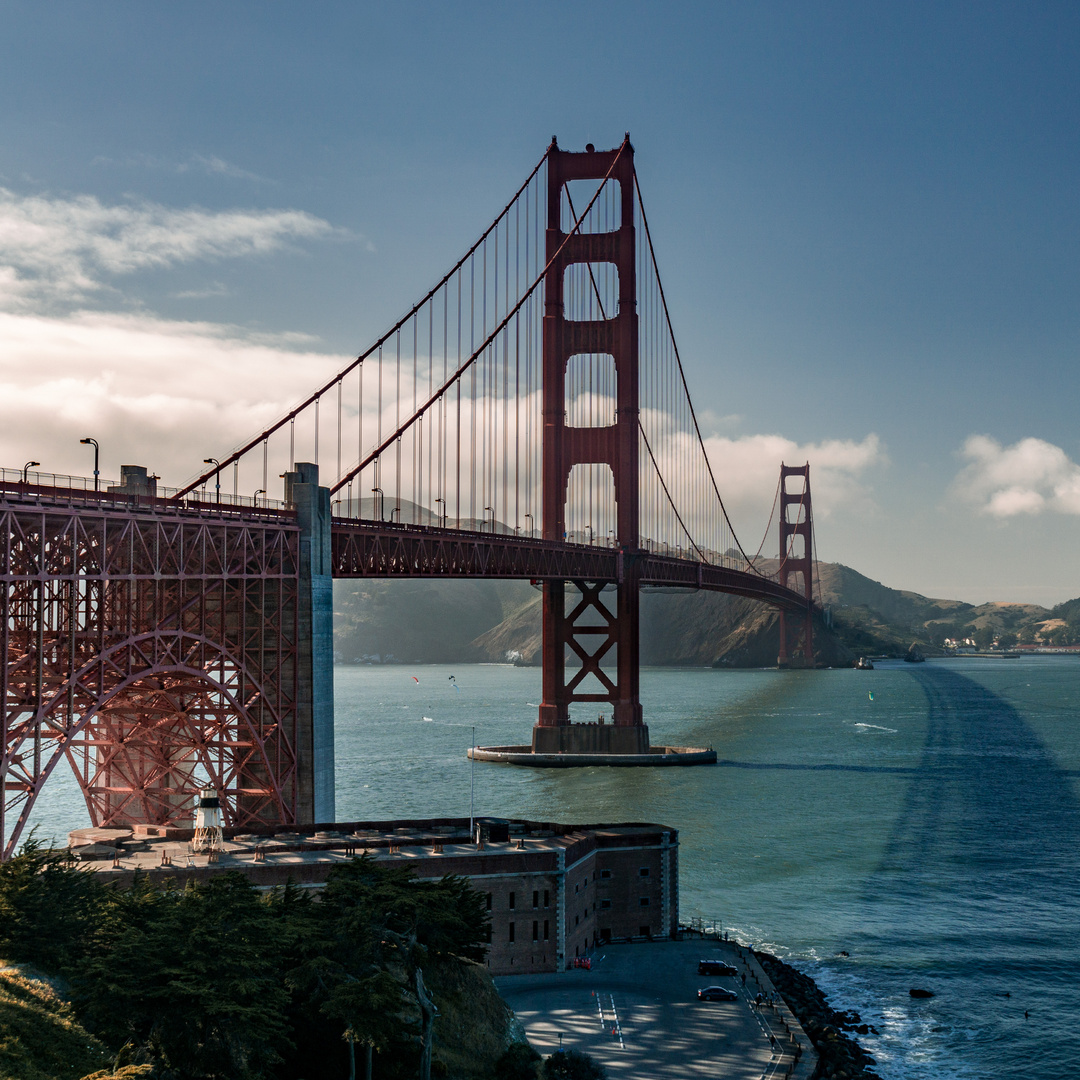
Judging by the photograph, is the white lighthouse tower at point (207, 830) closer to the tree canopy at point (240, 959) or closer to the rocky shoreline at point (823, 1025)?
the tree canopy at point (240, 959)

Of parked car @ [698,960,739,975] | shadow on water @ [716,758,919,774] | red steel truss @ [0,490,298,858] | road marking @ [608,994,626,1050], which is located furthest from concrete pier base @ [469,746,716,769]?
road marking @ [608,994,626,1050]

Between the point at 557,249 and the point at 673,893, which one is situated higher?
the point at 557,249

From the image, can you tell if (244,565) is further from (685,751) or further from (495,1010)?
(685,751)

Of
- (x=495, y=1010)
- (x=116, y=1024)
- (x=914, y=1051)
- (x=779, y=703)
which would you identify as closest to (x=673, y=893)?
(x=914, y=1051)

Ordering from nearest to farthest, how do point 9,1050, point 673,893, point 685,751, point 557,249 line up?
point 9,1050, point 673,893, point 685,751, point 557,249

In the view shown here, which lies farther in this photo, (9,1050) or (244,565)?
(244,565)

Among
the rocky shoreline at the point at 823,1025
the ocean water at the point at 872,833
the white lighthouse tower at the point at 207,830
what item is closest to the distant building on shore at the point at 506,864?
the white lighthouse tower at the point at 207,830

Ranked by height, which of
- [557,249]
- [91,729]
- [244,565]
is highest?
[557,249]
